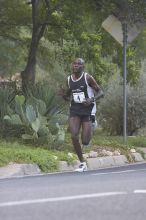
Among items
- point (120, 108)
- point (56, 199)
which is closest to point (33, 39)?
point (120, 108)

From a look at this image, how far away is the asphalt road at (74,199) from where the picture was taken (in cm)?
706

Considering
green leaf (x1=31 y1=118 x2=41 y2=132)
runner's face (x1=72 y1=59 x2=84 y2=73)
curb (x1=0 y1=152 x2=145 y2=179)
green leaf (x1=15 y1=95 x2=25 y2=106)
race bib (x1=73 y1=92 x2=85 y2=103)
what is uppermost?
runner's face (x1=72 y1=59 x2=84 y2=73)

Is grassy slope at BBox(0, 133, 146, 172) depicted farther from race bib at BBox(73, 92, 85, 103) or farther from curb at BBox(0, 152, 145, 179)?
race bib at BBox(73, 92, 85, 103)

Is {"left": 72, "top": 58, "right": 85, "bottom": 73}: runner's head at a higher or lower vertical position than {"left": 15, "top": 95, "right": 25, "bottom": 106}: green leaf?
higher

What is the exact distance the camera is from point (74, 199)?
7.94 m

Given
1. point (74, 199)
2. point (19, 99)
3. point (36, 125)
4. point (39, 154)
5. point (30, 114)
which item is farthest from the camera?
point (19, 99)

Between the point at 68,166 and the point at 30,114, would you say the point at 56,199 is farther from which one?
the point at 30,114

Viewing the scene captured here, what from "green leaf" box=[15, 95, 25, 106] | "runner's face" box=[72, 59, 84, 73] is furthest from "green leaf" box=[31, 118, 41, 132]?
"runner's face" box=[72, 59, 84, 73]

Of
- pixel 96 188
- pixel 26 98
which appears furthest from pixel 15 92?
pixel 96 188

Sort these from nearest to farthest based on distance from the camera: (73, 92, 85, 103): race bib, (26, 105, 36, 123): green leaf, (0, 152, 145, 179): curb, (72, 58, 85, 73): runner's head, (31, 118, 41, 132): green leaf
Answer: (72, 58, 85, 73): runner's head, (73, 92, 85, 103): race bib, (0, 152, 145, 179): curb, (31, 118, 41, 132): green leaf, (26, 105, 36, 123): green leaf

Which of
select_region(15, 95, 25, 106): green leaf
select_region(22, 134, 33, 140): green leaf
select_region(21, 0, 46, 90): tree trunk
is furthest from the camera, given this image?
select_region(21, 0, 46, 90): tree trunk

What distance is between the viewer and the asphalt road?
23.2ft

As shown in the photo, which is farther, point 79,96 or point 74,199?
point 79,96

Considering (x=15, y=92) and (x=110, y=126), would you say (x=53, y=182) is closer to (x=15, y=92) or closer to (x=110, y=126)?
(x=15, y=92)
